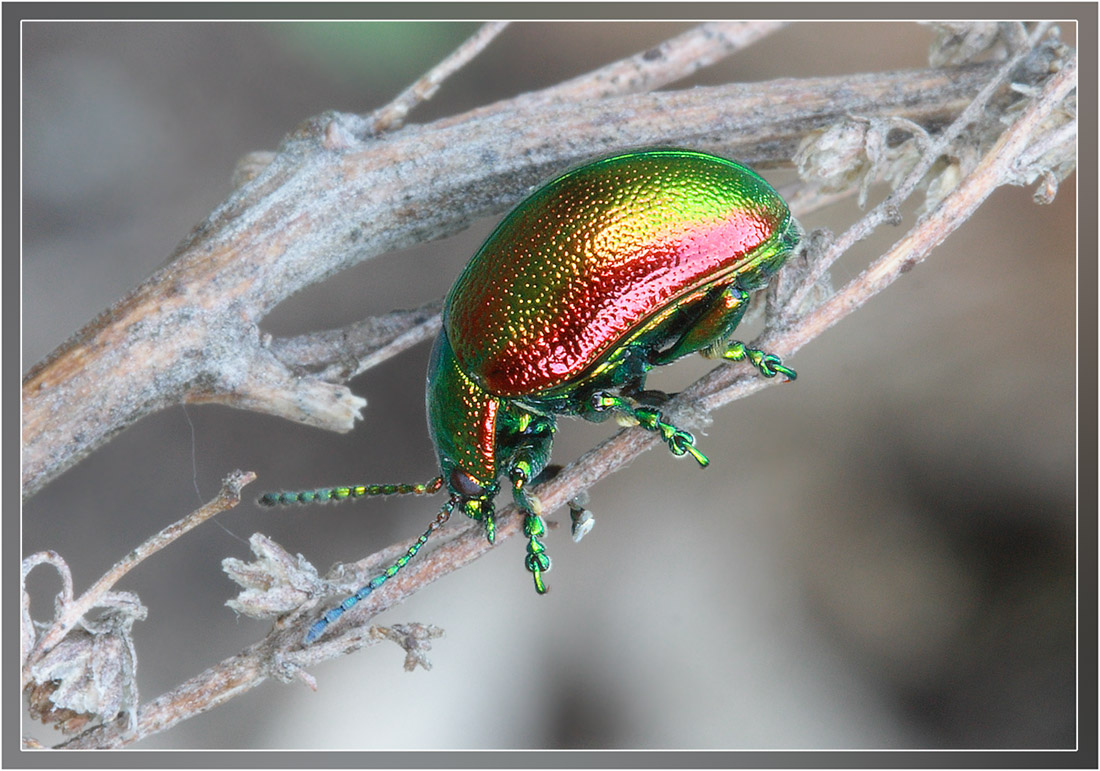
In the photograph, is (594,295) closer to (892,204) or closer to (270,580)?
(892,204)

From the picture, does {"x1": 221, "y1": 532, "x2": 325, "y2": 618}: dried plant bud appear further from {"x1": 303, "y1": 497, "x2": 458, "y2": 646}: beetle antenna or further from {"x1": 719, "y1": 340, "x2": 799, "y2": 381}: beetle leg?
{"x1": 719, "y1": 340, "x2": 799, "y2": 381}: beetle leg

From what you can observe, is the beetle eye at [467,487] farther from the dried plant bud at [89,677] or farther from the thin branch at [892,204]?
the thin branch at [892,204]

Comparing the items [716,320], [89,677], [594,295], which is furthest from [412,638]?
[716,320]

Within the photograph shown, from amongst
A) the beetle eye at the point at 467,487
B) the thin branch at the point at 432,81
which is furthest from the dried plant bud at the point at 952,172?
the beetle eye at the point at 467,487

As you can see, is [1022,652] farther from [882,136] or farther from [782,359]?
[882,136]

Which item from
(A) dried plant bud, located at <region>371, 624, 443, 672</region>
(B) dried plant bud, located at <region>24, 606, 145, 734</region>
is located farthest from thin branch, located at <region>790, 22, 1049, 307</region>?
(B) dried plant bud, located at <region>24, 606, 145, 734</region>

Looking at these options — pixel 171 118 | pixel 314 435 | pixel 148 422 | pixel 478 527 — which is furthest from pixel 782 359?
pixel 171 118
